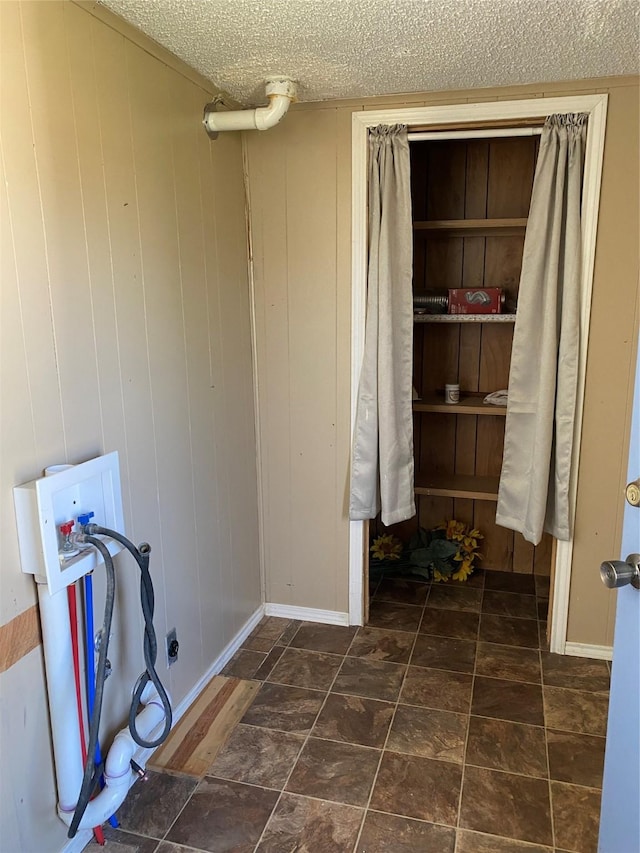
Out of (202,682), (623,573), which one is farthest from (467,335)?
(623,573)

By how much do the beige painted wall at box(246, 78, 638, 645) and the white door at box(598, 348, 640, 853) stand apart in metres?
1.24

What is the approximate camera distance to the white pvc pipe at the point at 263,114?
7.22 ft

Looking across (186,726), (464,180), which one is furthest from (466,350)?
(186,726)

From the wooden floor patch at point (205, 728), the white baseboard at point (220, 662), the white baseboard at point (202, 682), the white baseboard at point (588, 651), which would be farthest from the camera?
the white baseboard at point (588, 651)

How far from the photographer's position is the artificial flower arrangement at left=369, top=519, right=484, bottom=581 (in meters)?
3.34

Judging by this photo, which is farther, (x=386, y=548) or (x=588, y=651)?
(x=386, y=548)

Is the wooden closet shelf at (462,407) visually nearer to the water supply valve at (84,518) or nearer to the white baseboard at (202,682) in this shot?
the white baseboard at (202,682)

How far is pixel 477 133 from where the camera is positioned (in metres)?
2.42

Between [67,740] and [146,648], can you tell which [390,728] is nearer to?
[146,648]

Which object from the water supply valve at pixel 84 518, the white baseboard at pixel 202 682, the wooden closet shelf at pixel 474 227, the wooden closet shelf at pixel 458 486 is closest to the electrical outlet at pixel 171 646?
the white baseboard at pixel 202 682

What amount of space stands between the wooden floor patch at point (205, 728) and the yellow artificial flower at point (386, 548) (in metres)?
1.15

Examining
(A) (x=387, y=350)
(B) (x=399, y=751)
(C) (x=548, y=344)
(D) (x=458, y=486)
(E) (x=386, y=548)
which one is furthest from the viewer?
(E) (x=386, y=548)

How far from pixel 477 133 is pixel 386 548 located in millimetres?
2111

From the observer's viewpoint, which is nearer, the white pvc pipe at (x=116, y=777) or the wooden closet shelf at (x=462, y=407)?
the white pvc pipe at (x=116, y=777)
